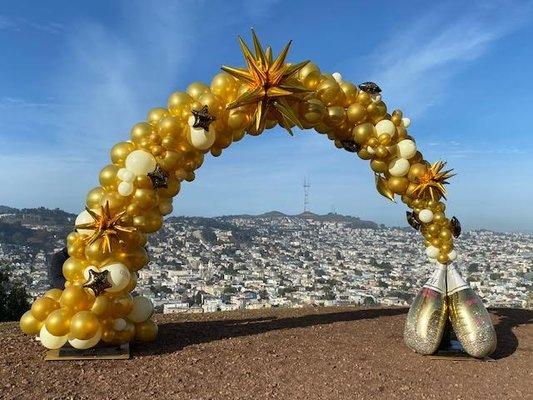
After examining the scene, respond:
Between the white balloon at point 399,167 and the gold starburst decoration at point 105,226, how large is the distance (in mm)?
4585

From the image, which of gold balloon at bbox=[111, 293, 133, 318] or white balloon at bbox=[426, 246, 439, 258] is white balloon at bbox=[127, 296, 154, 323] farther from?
white balloon at bbox=[426, 246, 439, 258]

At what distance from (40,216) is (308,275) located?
99.0 feet

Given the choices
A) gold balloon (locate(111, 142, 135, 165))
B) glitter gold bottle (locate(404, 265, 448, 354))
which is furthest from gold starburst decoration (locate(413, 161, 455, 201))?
gold balloon (locate(111, 142, 135, 165))

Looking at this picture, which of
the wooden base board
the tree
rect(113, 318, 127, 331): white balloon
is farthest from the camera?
the tree

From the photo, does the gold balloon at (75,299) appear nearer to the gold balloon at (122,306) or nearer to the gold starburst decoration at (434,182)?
the gold balloon at (122,306)

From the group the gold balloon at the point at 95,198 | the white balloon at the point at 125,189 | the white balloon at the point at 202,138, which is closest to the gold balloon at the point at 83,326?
the gold balloon at the point at 95,198

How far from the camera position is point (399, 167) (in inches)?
353

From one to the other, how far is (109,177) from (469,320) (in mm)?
6235

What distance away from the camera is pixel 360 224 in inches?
2857

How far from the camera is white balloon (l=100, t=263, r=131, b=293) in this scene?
7.68 metres

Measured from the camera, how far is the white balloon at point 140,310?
830cm

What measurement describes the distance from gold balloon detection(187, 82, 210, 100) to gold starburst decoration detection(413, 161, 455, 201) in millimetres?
3974

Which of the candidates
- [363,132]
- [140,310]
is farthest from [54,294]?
[363,132]

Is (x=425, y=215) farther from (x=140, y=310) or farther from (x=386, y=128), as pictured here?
(x=140, y=310)
